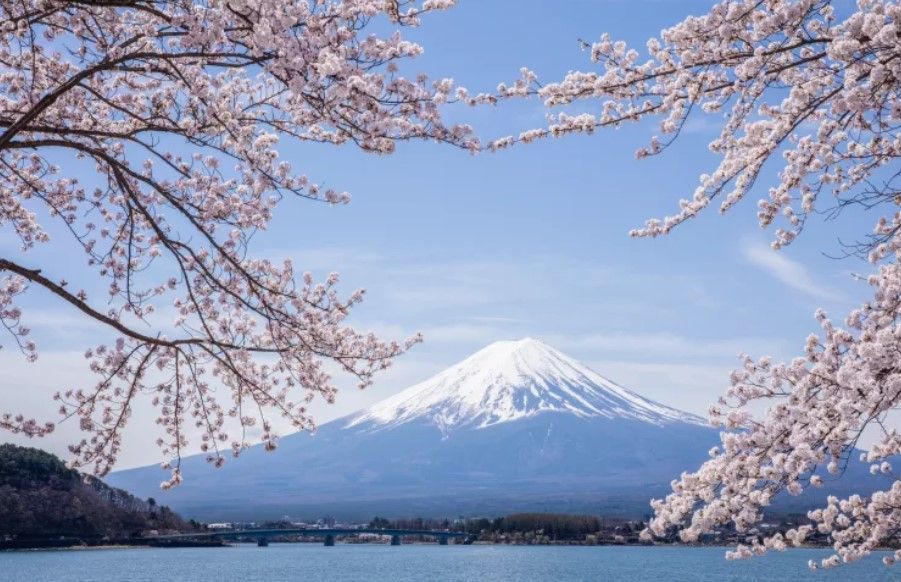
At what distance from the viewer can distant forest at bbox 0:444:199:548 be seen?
172 ft

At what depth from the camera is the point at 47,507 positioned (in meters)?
54.8

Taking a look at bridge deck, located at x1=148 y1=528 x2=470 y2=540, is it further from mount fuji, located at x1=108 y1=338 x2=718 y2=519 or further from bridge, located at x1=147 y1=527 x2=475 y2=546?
mount fuji, located at x1=108 y1=338 x2=718 y2=519

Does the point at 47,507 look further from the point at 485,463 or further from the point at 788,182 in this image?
the point at 485,463

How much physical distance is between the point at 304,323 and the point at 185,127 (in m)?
1.82

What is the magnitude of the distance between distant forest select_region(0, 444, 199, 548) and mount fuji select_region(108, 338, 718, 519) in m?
67.7

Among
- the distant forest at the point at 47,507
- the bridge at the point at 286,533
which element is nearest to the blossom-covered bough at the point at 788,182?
the distant forest at the point at 47,507

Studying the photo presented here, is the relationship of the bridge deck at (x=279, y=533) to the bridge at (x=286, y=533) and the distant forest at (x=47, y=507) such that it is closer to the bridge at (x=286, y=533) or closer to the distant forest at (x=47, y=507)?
the bridge at (x=286, y=533)

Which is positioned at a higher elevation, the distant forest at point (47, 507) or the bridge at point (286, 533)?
the distant forest at point (47, 507)

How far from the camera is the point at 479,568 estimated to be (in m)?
67.1

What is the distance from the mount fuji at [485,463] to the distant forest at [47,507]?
6773 centimetres

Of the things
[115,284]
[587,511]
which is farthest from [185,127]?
[587,511]

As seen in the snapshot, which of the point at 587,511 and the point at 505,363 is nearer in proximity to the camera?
the point at 587,511

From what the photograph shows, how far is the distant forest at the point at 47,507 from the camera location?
52.4 metres

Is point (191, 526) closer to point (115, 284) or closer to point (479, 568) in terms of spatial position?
point (479, 568)
